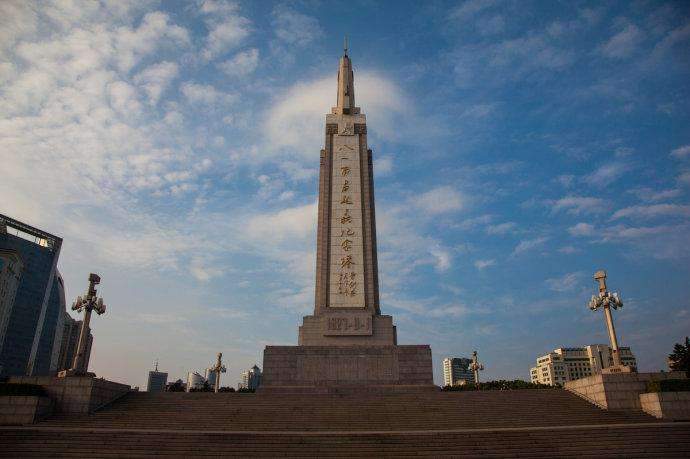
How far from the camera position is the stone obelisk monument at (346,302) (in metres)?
21.8

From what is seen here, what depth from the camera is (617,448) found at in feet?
41.0

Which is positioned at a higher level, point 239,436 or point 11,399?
point 11,399

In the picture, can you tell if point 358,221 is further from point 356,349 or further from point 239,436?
point 239,436

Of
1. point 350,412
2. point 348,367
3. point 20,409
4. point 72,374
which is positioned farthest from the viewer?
point 348,367

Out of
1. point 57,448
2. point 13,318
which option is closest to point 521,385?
point 57,448

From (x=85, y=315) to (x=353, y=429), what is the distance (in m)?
11.6

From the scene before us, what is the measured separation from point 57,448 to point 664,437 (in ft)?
54.6

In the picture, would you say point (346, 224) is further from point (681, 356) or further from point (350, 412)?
point (681, 356)

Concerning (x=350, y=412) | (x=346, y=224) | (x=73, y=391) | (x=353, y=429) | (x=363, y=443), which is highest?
(x=346, y=224)

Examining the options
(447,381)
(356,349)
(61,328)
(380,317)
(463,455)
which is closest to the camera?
(463,455)

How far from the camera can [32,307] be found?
73375mm

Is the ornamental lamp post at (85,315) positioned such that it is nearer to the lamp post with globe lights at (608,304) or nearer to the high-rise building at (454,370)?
the lamp post with globe lights at (608,304)

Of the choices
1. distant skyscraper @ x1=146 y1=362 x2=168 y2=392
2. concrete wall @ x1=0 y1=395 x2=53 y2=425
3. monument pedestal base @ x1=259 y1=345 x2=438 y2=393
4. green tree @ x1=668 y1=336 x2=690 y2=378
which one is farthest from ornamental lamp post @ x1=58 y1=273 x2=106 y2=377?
distant skyscraper @ x1=146 y1=362 x2=168 y2=392

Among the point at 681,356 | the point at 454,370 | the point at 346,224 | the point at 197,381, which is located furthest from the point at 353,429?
the point at 454,370
